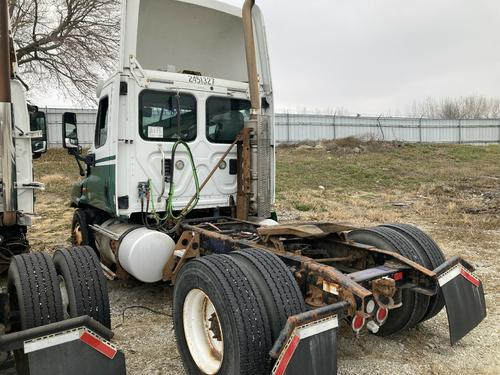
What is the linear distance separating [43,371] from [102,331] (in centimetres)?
37

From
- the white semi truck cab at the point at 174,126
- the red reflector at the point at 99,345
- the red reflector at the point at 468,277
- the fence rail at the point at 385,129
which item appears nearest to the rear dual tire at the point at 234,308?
the red reflector at the point at 99,345

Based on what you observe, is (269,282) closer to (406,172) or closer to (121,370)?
(121,370)

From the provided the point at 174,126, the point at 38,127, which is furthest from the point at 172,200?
the point at 38,127

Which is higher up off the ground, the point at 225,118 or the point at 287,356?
the point at 225,118

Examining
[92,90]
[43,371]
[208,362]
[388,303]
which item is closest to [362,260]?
[388,303]

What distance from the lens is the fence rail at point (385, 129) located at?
93.5 feet

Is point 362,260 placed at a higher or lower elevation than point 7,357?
higher

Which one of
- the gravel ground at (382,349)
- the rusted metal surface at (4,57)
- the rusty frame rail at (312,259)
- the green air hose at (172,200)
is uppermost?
the rusted metal surface at (4,57)

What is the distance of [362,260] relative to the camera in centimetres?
397

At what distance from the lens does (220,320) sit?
2906 mm

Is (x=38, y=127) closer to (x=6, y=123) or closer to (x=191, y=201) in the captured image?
(x=6, y=123)

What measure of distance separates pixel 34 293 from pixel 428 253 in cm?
322

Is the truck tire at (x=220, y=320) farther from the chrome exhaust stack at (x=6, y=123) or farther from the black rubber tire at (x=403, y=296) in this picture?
the chrome exhaust stack at (x=6, y=123)

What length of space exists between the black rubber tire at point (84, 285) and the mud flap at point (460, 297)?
254 centimetres
